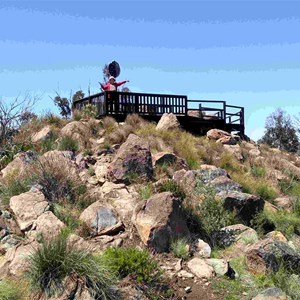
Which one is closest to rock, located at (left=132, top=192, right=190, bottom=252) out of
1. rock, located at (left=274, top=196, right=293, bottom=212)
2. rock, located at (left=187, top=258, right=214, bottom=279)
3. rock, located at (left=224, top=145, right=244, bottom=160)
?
rock, located at (left=187, top=258, right=214, bottom=279)

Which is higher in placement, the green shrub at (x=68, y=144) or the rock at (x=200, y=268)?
the green shrub at (x=68, y=144)

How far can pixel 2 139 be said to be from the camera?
55.6 ft

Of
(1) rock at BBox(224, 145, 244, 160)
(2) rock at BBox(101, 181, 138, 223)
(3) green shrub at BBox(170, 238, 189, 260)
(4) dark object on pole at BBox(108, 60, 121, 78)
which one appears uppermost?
(4) dark object on pole at BBox(108, 60, 121, 78)

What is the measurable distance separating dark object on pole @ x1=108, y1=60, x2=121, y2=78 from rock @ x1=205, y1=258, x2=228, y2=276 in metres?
18.4

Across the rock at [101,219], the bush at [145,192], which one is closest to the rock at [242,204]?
the bush at [145,192]

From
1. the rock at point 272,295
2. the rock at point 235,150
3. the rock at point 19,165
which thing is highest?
the rock at point 19,165

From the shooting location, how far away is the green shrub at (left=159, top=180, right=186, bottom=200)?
11438 mm

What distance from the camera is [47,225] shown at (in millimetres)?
9531

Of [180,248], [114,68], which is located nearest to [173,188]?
[180,248]

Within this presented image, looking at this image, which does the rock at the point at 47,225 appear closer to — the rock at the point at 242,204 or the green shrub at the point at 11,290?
the green shrub at the point at 11,290

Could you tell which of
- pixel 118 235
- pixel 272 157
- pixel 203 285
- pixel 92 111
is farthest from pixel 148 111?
pixel 203 285

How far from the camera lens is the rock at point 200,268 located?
28.2 ft

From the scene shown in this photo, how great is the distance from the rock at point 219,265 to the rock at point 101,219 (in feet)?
7.01

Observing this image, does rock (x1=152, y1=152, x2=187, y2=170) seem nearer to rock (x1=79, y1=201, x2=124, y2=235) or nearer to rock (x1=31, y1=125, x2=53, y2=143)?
rock (x1=79, y1=201, x2=124, y2=235)
